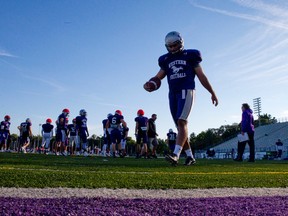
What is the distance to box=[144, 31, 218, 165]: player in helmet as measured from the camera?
240 inches

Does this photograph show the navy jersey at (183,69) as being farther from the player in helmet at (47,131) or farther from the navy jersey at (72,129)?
the player in helmet at (47,131)

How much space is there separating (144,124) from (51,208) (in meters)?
13.5

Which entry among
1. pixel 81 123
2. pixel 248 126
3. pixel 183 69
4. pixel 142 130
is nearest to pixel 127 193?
pixel 183 69

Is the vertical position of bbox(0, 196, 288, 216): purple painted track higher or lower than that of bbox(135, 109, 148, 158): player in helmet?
lower

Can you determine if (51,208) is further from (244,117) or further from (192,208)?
(244,117)

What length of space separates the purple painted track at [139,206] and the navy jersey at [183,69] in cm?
349

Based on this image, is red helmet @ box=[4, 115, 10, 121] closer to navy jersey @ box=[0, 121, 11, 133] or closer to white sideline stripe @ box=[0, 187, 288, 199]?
navy jersey @ box=[0, 121, 11, 133]

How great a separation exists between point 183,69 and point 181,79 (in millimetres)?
199

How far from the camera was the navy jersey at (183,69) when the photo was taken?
625 cm

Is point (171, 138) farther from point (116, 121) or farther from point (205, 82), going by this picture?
point (205, 82)

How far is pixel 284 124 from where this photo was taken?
58.7 metres

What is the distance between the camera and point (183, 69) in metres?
6.31

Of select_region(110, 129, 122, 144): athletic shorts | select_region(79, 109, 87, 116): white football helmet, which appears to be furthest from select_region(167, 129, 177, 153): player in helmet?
select_region(79, 109, 87, 116): white football helmet

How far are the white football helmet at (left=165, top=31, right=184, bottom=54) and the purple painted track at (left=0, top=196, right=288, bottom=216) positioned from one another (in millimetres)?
3862
